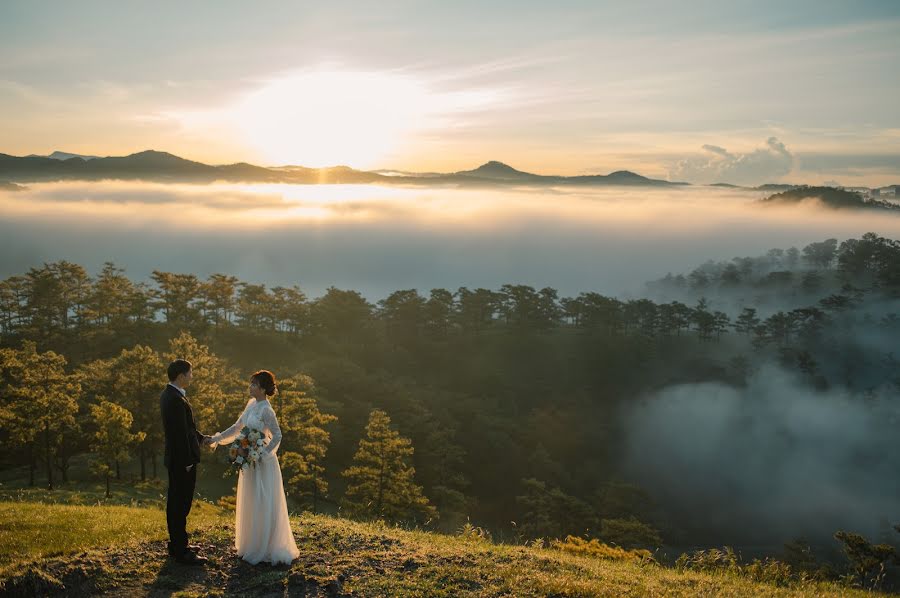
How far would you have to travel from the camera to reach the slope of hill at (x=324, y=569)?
30.1 feet

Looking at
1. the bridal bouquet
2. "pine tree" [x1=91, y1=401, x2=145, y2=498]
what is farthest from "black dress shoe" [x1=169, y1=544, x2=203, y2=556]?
"pine tree" [x1=91, y1=401, x2=145, y2=498]

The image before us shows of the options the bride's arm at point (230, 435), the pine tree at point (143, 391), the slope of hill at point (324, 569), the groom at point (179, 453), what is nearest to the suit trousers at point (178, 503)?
the groom at point (179, 453)

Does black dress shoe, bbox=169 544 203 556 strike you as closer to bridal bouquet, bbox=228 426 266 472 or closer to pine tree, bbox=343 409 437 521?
bridal bouquet, bbox=228 426 266 472

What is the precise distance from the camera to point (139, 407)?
1491 inches

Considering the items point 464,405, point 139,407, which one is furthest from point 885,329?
point 139,407

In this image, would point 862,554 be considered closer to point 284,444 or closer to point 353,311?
point 284,444

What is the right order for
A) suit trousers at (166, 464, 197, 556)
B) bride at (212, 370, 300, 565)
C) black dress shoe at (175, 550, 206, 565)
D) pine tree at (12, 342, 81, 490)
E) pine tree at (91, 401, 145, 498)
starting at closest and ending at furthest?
1. suit trousers at (166, 464, 197, 556)
2. black dress shoe at (175, 550, 206, 565)
3. bride at (212, 370, 300, 565)
4. pine tree at (91, 401, 145, 498)
5. pine tree at (12, 342, 81, 490)

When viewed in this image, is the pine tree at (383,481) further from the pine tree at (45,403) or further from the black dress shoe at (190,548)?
the black dress shoe at (190,548)

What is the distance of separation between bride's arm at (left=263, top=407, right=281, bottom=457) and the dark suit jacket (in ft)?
3.80

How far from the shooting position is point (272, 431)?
1016cm

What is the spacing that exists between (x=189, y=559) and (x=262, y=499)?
1471 millimetres

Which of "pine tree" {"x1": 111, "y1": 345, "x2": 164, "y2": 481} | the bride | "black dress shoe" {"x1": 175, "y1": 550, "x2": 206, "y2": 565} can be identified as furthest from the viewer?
"pine tree" {"x1": 111, "y1": 345, "x2": 164, "y2": 481}

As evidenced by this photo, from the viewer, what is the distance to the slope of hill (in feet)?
30.1

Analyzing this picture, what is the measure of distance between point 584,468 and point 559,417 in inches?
367
